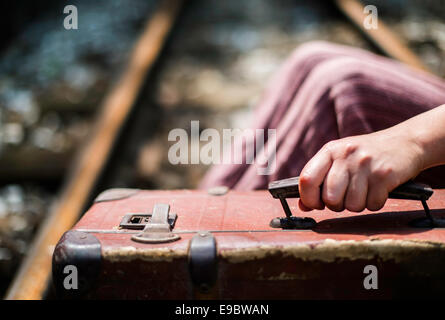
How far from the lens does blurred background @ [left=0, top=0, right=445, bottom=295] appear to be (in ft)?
6.24

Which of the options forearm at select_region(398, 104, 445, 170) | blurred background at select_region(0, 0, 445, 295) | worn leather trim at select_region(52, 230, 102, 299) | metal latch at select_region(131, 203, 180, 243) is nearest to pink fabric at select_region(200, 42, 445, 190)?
forearm at select_region(398, 104, 445, 170)

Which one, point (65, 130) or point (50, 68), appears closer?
point (65, 130)

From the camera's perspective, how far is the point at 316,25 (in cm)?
307

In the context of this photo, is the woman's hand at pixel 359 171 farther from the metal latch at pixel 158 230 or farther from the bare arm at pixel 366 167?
the metal latch at pixel 158 230

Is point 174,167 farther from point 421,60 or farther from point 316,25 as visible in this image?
point 316,25

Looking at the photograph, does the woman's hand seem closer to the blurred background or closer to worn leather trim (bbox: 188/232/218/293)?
worn leather trim (bbox: 188/232/218/293)

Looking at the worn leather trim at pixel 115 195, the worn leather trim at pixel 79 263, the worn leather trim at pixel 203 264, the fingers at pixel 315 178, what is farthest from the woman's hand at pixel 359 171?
the worn leather trim at pixel 115 195

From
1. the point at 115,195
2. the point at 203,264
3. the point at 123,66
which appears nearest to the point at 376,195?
the point at 203,264

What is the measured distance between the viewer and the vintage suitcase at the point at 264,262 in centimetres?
67

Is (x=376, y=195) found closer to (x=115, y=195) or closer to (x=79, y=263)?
(x=79, y=263)

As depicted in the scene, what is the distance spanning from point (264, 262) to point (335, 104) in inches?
17.4

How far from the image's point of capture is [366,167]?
0.67 metres
